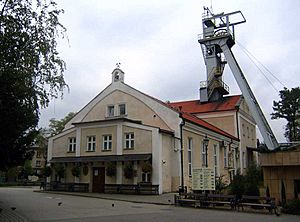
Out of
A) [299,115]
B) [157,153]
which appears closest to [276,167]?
[157,153]

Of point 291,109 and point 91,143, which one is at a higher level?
point 291,109

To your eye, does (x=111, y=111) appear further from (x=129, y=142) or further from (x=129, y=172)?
(x=129, y=172)

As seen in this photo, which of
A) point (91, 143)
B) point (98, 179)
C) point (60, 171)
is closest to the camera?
point (98, 179)

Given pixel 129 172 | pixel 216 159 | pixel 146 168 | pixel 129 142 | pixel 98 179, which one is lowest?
pixel 98 179

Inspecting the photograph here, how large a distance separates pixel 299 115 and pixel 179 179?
1249 inches

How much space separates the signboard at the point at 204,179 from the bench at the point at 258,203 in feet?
7.27

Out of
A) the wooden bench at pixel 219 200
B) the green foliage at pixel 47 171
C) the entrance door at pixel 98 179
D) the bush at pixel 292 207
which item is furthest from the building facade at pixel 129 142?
the bush at pixel 292 207

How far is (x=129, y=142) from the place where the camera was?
29.7m

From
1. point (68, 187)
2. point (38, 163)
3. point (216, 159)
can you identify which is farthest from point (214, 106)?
point (38, 163)

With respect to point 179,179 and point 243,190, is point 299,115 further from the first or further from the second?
point 243,190

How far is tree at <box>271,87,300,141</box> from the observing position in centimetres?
5384

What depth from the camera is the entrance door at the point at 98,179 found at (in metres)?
30.1

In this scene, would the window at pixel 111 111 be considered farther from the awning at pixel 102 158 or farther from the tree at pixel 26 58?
the tree at pixel 26 58

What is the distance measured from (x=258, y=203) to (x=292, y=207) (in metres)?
1.83
